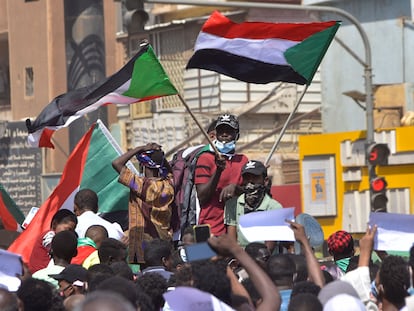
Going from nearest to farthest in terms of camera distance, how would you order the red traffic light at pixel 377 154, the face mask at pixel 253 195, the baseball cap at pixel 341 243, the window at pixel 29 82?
the face mask at pixel 253 195, the baseball cap at pixel 341 243, the red traffic light at pixel 377 154, the window at pixel 29 82

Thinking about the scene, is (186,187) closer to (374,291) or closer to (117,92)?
(117,92)

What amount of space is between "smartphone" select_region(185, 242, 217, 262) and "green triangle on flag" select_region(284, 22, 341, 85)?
5.15 meters

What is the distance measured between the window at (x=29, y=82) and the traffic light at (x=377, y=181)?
23.3 meters

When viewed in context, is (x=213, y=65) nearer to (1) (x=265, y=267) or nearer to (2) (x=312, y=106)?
(1) (x=265, y=267)

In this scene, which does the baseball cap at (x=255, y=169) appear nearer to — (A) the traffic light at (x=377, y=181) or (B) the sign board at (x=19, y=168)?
(A) the traffic light at (x=377, y=181)

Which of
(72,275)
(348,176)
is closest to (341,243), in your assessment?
(72,275)

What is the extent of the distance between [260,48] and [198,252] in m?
5.68

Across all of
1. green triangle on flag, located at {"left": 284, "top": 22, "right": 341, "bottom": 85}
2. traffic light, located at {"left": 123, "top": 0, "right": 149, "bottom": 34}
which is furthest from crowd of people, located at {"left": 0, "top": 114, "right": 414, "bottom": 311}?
traffic light, located at {"left": 123, "top": 0, "right": 149, "bottom": 34}

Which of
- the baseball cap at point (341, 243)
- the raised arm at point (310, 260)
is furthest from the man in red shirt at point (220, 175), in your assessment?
the raised arm at point (310, 260)

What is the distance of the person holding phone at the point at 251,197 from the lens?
32.9ft

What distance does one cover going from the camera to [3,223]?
1356 cm

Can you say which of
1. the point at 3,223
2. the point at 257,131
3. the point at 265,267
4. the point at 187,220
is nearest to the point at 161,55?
the point at 257,131

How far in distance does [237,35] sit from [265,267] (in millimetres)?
4696

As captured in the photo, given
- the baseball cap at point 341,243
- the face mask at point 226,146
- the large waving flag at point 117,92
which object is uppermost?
the large waving flag at point 117,92
